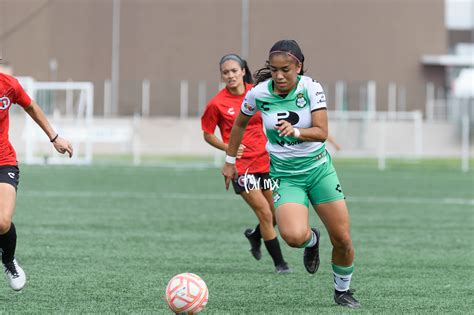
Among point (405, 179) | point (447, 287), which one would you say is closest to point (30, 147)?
point (405, 179)

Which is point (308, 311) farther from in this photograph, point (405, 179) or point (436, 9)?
point (436, 9)

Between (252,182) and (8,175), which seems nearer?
(8,175)

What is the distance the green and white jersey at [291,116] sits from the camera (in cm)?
768

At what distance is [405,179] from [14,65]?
2578 centimetres

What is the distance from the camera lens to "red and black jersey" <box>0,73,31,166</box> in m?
8.01

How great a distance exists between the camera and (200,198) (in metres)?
19.3

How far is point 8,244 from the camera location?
26.7 ft

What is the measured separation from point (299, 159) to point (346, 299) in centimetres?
114

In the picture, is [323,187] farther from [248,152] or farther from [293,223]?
[248,152]

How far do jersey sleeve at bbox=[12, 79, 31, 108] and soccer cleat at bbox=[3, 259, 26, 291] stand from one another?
4.22 feet

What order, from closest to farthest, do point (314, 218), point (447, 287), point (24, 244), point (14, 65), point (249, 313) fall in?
point (249, 313), point (447, 287), point (24, 244), point (314, 218), point (14, 65)

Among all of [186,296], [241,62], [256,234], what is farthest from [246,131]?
[186,296]

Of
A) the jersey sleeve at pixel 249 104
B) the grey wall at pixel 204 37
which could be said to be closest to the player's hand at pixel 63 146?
the jersey sleeve at pixel 249 104

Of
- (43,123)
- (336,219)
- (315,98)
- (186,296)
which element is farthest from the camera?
(43,123)
